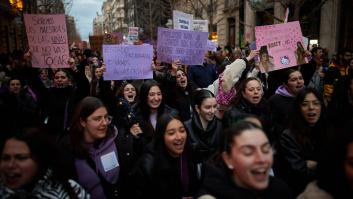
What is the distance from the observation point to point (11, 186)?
2.35 metres

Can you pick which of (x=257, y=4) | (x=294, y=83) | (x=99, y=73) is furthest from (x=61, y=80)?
(x=257, y=4)

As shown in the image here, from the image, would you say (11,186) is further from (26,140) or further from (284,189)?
(284,189)

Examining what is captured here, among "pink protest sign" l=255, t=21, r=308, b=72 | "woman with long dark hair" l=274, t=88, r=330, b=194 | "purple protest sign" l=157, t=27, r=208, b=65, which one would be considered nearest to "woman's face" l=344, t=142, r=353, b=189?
"woman with long dark hair" l=274, t=88, r=330, b=194

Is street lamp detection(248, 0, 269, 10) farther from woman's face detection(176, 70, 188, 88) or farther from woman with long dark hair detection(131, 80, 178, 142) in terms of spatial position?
woman with long dark hair detection(131, 80, 178, 142)

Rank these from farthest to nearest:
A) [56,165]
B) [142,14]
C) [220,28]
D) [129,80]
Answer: [142,14] < [220,28] < [129,80] < [56,165]

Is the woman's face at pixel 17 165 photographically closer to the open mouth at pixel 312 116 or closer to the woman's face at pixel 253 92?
the open mouth at pixel 312 116

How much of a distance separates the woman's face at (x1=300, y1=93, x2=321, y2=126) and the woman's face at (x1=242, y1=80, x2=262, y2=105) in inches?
33.8

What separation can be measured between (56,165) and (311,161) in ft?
7.09

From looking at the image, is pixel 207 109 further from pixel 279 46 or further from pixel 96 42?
pixel 96 42

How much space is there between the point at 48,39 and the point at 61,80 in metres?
1.05

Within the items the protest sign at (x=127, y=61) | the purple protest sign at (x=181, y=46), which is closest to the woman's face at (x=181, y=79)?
the protest sign at (x=127, y=61)

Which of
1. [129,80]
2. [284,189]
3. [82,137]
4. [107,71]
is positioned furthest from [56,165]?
[129,80]

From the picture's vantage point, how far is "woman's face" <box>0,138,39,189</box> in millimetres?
2346

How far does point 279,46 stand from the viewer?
6.04m
